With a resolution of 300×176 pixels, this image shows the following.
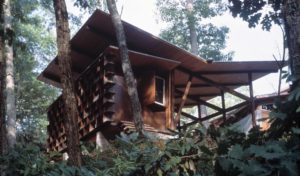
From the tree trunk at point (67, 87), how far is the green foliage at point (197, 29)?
65.2 feet

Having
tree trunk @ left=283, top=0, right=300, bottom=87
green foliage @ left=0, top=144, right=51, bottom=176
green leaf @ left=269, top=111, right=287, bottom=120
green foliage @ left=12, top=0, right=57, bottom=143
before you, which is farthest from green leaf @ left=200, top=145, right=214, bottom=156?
green foliage @ left=12, top=0, right=57, bottom=143

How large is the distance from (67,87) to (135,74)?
7.31 meters

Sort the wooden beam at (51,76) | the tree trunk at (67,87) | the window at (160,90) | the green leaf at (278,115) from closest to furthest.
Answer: the green leaf at (278,115) → the tree trunk at (67,87) → the window at (160,90) → the wooden beam at (51,76)

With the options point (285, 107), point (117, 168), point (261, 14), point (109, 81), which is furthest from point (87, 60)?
point (285, 107)

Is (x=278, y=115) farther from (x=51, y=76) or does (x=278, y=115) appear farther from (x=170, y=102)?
(x=51, y=76)

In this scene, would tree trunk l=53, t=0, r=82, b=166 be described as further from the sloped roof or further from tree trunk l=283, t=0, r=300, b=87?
the sloped roof

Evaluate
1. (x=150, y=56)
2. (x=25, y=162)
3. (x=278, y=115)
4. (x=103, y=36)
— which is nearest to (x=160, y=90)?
(x=150, y=56)

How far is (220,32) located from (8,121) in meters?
16.5

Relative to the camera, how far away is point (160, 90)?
13.9 metres

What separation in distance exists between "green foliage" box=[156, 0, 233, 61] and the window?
12.8m

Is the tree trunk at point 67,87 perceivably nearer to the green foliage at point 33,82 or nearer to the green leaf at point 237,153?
the green leaf at point 237,153

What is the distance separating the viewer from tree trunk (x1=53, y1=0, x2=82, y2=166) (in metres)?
5.63

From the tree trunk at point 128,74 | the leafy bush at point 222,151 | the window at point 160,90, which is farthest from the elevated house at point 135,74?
the leafy bush at point 222,151

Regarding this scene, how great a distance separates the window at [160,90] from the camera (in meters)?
13.7
